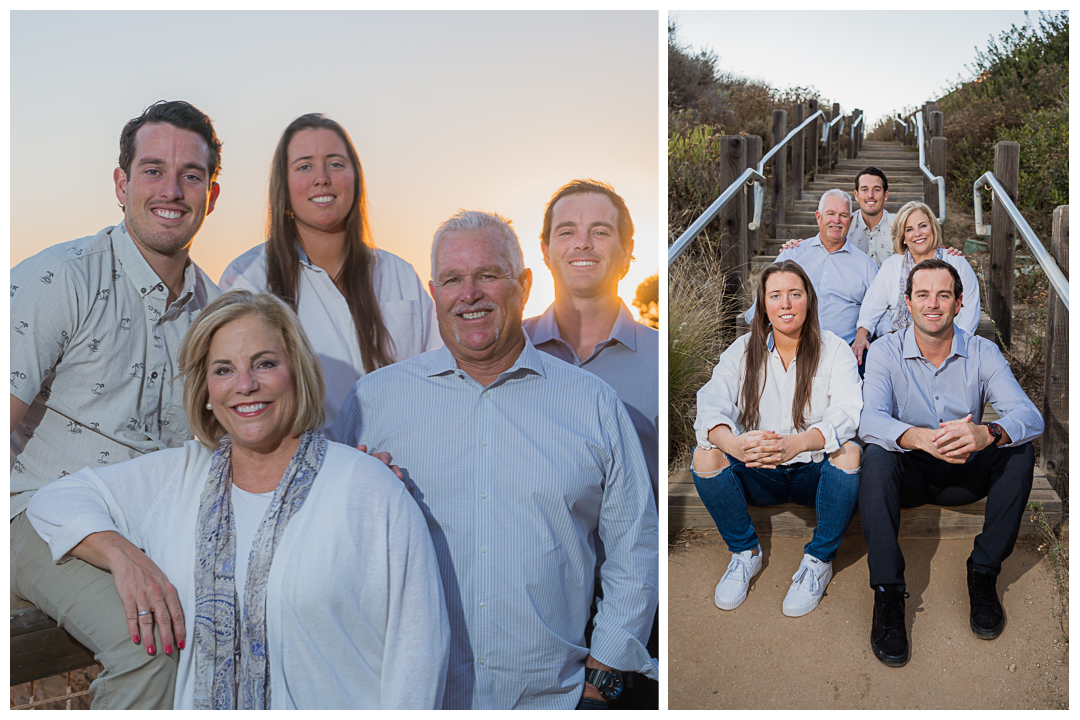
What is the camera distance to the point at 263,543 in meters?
1.96

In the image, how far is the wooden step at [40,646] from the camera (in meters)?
2.15

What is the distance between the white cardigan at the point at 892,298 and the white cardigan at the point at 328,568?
1.60 meters

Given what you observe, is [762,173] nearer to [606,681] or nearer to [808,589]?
[808,589]

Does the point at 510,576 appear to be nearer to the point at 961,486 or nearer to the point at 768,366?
the point at 768,366

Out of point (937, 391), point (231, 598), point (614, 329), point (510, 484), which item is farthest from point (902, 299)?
point (231, 598)

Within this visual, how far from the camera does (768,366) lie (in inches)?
94.4

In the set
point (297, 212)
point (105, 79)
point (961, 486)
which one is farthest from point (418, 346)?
point (961, 486)

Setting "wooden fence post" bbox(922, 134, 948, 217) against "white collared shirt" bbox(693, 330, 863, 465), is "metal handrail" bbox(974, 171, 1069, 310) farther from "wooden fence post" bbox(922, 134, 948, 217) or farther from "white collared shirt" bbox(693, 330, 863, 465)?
"white collared shirt" bbox(693, 330, 863, 465)

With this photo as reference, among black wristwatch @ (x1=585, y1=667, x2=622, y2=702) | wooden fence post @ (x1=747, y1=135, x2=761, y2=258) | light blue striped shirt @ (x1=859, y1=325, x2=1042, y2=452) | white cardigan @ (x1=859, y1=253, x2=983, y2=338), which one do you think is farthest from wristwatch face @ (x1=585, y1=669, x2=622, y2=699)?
wooden fence post @ (x1=747, y1=135, x2=761, y2=258)

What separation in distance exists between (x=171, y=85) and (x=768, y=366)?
2.12 metres

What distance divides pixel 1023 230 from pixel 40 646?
3.35 meters

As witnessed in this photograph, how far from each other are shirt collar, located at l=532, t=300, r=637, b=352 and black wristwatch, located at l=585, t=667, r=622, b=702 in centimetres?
100

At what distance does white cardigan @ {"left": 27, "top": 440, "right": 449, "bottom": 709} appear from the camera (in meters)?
1.94

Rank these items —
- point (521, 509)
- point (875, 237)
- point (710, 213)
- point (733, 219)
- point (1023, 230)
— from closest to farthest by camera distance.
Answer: point (521, 509) → point (1023, 230) → point (875, 237) → point (710, 213) → point (733, 219)
